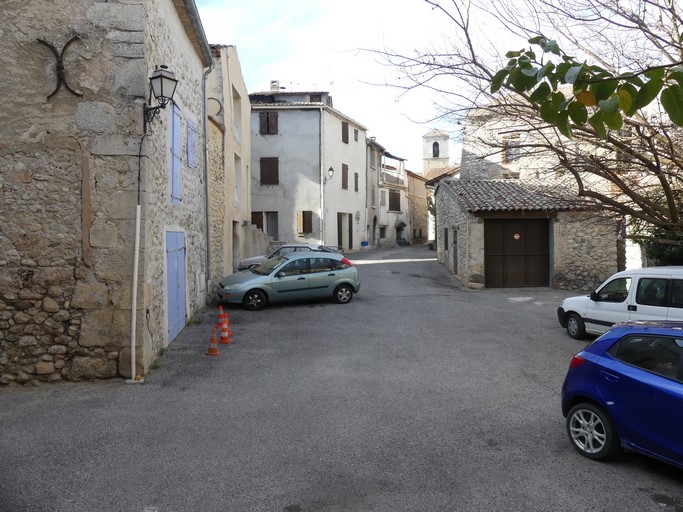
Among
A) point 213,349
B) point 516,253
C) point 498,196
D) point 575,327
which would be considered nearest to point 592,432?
point 213,349

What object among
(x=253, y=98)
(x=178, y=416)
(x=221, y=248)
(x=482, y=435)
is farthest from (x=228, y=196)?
(x=253, y=98)

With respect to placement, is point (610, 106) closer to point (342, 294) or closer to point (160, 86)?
point (160, 86)

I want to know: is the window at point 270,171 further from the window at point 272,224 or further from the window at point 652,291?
the window at point 652,291

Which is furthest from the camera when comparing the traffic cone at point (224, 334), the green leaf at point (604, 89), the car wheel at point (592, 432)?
the traffic cone at point (224, 334)

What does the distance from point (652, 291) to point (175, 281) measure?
852 cm

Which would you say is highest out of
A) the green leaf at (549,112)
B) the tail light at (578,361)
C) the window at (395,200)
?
the window at (395,200)

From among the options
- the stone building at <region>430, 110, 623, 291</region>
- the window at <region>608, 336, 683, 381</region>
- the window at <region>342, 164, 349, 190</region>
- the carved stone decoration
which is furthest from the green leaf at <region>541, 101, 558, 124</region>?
the window at <region>342, 164, 349, 190</region>

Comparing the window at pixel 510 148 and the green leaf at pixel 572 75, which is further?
the window at pixel 510 148

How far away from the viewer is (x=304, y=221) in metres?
30.7

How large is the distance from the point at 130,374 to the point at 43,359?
1.19 meters

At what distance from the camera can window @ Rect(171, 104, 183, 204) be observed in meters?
9.69

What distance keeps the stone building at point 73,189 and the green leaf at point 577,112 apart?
5980mm

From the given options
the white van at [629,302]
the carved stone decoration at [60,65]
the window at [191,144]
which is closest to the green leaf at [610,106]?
the carved stone decoration at [60,65]

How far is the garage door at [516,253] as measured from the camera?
19672mm
